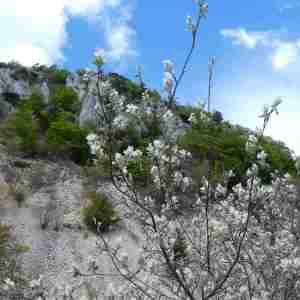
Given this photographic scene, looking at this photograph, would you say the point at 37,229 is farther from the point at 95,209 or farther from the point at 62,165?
the point at 62,165

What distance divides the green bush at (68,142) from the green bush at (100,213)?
4110mm

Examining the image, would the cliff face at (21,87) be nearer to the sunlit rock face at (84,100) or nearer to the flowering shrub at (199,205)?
the sunlit rock face at (84,100)

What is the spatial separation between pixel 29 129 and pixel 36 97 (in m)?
3.87

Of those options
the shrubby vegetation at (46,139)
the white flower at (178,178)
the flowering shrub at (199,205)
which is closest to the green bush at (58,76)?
the shrubby vegetation at (46,139)

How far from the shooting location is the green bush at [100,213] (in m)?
10.5

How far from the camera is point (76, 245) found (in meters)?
9.81

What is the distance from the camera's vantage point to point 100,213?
10555 mm

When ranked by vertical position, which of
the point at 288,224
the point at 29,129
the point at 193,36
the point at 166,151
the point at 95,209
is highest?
the point at 29,129

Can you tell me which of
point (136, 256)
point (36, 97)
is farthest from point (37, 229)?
point (36, 97)

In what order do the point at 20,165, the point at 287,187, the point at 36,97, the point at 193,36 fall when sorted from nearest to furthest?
the point at 193,36, the point at 287,187, the point at 20,165, the point at 36,97

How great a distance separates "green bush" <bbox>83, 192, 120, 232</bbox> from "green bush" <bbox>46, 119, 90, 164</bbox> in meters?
4.11

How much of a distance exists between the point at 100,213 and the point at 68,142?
468cm

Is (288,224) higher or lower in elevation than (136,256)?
lower

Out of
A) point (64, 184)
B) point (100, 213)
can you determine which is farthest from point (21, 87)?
point (100, 213)
